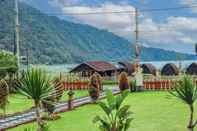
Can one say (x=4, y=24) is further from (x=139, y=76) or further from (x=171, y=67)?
(x=139, y=76)

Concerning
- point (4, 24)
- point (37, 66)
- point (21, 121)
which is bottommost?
point (21, 121)

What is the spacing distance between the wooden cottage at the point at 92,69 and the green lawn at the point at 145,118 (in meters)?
26.9

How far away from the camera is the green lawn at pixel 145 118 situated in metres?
17.7

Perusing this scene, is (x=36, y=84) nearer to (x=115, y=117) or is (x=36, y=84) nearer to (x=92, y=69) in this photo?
(x=115, y=117)

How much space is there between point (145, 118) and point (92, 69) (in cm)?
3376

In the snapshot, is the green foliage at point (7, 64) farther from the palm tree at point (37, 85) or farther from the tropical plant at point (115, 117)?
the tropical plant at point (115, 117)

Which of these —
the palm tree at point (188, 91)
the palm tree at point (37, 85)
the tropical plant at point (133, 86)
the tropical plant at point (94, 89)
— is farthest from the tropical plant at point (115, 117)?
the tropical plant at point (133, 86)

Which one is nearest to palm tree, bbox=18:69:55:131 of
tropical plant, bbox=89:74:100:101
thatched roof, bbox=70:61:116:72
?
tropical plant, bbox=89:74:100:101

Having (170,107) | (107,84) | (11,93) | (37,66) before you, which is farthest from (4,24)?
(37,66)

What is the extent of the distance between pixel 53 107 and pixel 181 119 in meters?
5.79

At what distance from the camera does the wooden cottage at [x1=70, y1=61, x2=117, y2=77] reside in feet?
175

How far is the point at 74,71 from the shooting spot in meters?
55.4

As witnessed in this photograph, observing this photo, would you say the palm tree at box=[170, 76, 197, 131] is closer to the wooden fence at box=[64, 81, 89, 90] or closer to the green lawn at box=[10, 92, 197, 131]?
the green lawn at box=[10, 92, 197, 131]

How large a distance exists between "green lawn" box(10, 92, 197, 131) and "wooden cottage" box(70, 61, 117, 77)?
26908 mm
